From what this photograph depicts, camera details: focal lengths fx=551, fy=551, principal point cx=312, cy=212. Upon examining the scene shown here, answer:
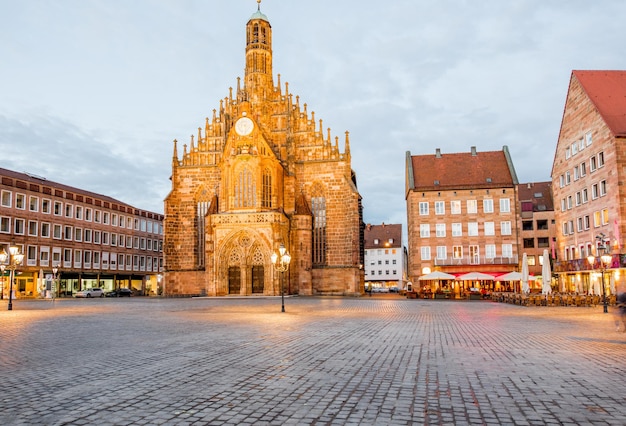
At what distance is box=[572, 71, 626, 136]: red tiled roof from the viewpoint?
40812mm

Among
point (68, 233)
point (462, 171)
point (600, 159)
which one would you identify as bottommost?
point (68, 233)

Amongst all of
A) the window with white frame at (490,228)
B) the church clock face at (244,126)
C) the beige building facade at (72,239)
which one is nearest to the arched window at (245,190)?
the church clock face at (244,126)

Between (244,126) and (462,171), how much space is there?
77.0 feet

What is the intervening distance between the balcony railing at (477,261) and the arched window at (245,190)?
65.8 ft

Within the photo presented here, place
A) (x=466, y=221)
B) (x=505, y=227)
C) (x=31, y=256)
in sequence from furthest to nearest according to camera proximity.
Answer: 1. (x=31, y=256)
2. (x=466, y=221)
3. (x=505, y=227)

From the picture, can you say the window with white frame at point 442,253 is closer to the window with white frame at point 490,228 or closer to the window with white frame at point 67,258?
the window with white frame at point 490,228

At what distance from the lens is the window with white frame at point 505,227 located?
54.8m

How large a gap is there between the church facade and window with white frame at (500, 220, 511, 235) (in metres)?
14.2

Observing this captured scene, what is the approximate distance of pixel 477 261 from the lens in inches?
2173

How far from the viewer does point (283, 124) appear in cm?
5578

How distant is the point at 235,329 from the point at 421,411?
11.4 metres

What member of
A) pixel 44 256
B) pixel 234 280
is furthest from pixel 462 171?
pixel 44 256

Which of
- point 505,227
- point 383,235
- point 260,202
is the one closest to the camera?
point 260,202

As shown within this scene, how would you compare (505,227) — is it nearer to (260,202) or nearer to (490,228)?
(490,228)
